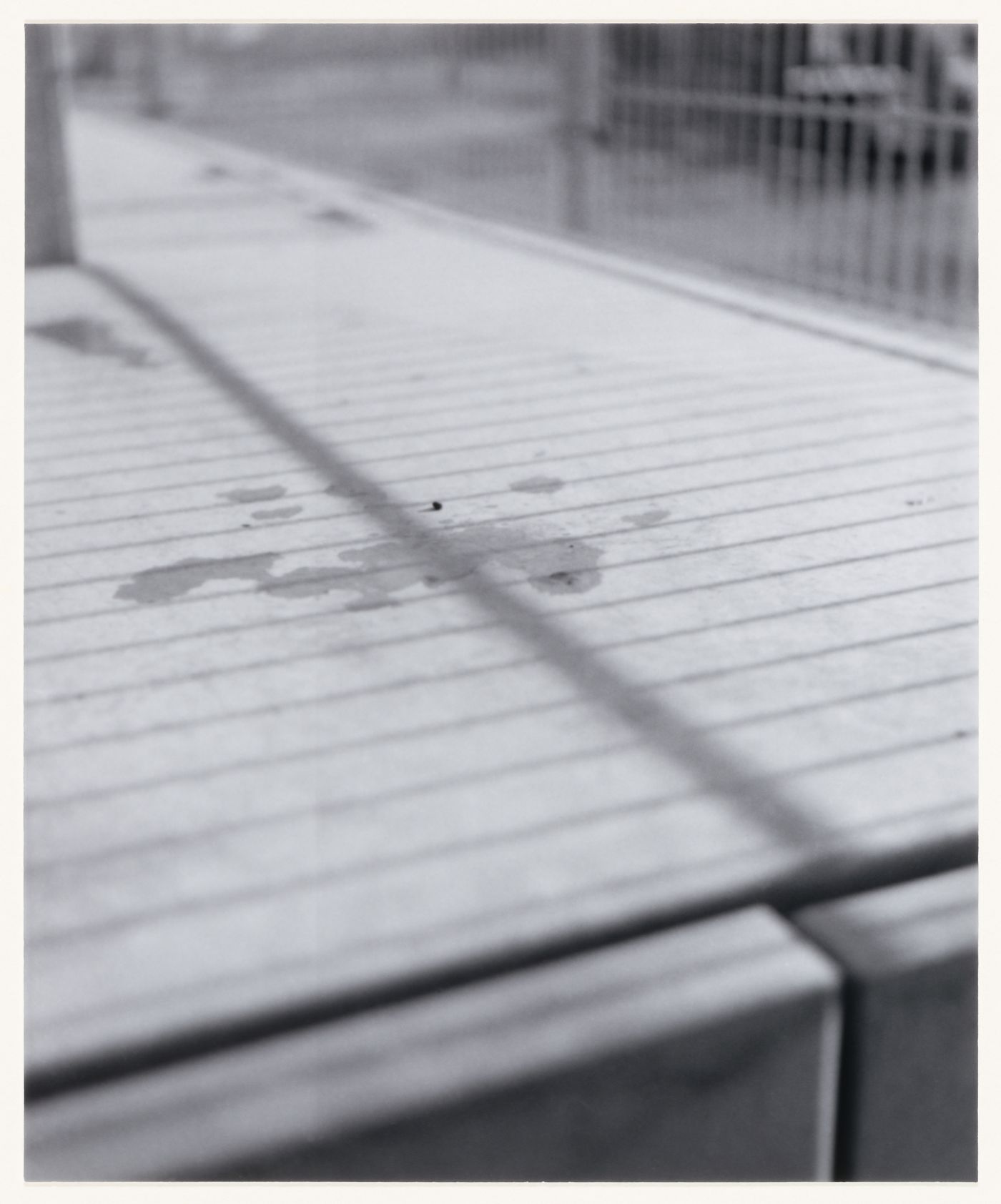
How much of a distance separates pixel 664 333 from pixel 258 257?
135 centimetres

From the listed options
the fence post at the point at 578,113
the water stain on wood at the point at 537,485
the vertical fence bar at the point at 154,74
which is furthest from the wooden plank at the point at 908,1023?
the vertical fence bar at the point at 154,74

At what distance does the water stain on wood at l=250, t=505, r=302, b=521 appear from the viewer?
1.85 metres

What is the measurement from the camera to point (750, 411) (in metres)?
2.32

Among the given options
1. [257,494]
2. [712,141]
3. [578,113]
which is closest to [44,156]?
[578,113]

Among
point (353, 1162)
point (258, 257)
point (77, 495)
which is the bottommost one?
point (353, 1162)

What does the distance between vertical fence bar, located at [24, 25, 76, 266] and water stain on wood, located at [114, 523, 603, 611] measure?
214cm

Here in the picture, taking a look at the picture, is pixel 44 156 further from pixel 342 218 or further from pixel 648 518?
pixel 648 518

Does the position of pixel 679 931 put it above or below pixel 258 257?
below

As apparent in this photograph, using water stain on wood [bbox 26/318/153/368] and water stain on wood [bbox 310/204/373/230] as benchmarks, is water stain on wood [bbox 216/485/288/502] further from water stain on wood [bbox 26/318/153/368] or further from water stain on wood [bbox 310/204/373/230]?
water stain on wood [bbox 310/204/373/230]

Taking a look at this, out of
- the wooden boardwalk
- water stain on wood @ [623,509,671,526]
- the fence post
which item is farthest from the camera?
the fence post

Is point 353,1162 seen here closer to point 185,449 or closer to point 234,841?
point 234,841

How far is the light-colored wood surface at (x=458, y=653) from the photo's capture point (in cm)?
104

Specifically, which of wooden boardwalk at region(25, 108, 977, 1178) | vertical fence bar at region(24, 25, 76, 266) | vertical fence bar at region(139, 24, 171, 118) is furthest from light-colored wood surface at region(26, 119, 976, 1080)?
vertical fence bar at region(139, 24, 171, 118)

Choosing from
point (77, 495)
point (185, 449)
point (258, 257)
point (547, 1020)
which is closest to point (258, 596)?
point (77, 495)
